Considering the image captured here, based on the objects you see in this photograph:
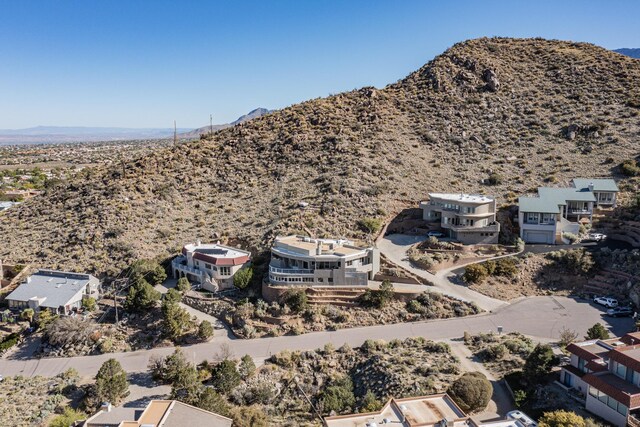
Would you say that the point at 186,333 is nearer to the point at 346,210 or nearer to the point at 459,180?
the point at 346,210

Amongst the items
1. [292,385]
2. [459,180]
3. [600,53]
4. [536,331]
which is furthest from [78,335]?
[600,53]

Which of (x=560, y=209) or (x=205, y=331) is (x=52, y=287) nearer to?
(x=205, y=331)

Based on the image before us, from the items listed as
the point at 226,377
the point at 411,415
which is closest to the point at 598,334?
the point at 411,415

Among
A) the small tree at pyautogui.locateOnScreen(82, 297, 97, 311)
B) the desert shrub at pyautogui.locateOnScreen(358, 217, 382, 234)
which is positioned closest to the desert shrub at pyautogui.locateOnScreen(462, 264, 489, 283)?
the desert shrub at pyautogui.locateOnScreen(358, 217, 382, 234)

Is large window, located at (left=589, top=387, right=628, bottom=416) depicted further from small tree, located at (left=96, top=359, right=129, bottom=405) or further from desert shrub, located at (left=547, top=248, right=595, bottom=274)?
small tree, located at (left=96, top=359, right=129, bottom=405)

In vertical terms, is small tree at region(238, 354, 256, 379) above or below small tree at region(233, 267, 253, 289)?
below

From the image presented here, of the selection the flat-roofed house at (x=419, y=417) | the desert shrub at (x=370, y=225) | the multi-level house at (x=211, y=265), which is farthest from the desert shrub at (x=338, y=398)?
the desert shrub at (x=370, y=225)
